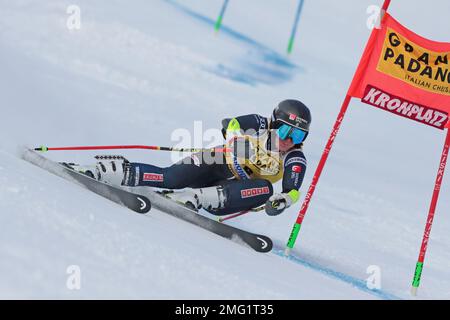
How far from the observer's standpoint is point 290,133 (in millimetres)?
6492

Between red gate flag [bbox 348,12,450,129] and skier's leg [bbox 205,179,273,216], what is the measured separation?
120 cm

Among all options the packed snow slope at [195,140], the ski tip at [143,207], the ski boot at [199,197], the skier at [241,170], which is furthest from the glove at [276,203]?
the ski tip at [143,207]

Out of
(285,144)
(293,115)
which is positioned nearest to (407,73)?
(293,115)

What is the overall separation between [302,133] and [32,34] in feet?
37.4

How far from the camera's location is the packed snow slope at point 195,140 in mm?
4410

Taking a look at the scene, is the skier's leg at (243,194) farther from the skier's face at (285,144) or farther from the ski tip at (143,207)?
the ski tip at (143,207)

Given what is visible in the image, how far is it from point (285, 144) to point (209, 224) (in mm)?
950

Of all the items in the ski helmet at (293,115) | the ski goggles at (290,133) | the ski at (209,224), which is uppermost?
the ski helmet at (293,115)

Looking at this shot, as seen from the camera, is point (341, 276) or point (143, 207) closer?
point (143, 207)

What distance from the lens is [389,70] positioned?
665cm

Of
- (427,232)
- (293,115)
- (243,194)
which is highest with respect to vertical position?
(293,115)

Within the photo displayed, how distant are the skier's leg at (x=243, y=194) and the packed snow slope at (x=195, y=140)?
0.56 m

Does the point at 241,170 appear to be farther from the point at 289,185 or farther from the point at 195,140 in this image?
the point at 195,140

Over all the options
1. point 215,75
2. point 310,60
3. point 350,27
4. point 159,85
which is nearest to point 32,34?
point 159,85
